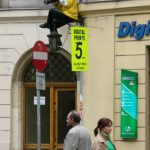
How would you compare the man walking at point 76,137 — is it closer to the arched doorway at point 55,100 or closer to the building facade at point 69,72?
the building facade at point 69,72

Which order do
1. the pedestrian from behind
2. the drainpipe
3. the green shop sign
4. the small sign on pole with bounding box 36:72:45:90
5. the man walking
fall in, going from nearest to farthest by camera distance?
the pedestrian from behind, the man walking, the small sign on pole with bounding box 36:72:45:90, the green shop sign, the drainpipe

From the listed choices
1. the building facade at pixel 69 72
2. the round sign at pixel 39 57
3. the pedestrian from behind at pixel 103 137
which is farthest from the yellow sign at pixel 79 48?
the pedestrian from behind at pixel 103 137

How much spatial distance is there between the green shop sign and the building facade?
0.13 meters

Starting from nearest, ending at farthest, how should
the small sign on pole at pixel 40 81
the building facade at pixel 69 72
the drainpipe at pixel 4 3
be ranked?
the small sign on pole at pixel 40 81
the building facade at pixel 69 72
the drainpipe at pixel 4 3

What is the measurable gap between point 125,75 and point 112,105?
0.84 m

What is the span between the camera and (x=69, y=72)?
Result: 18.1 meters

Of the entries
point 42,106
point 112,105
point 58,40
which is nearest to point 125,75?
point 112,105

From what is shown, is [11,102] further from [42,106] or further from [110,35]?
[110,35]

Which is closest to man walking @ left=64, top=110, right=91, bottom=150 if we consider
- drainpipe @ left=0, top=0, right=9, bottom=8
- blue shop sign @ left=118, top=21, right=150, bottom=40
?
blue shop sign @ left=118, top=21, right=150, bottom=40

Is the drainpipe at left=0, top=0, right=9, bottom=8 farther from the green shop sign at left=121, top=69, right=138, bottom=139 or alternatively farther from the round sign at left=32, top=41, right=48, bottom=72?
the round sign at left=32, top=41, right=48, bottom=72

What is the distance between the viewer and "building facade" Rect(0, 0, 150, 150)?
16.0m

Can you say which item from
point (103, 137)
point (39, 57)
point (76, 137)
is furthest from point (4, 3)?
point (103, 137)

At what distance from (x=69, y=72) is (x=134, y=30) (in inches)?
111

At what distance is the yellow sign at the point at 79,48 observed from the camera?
52.5ft
